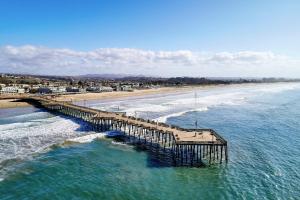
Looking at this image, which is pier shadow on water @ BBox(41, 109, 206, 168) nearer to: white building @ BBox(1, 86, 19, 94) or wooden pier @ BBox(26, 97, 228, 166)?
wooden pier @ BBox(26, 97, 228, 166)

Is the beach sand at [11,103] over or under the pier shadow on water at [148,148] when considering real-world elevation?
over

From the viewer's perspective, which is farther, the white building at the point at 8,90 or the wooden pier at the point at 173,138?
the white building at the point at 8,90

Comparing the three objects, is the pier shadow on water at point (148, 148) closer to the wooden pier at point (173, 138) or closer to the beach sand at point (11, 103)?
the wooden pier at point (173, 138)

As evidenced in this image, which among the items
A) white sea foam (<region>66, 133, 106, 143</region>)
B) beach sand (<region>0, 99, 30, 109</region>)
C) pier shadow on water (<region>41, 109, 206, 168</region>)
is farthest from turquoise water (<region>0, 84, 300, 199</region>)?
beach sand (<region>0, 99, 30, 109</region>)

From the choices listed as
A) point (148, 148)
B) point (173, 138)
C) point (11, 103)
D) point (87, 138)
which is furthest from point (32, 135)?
point (11, 103)

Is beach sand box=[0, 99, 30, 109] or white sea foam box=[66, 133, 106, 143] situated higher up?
beach sand box=[0, 99, 30, 109]

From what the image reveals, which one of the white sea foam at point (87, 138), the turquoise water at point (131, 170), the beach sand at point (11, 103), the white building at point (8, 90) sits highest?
the white building at point (8, 90)

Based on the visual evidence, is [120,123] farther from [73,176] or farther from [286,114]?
[286,114]

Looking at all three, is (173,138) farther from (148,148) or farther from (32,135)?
(32,135)

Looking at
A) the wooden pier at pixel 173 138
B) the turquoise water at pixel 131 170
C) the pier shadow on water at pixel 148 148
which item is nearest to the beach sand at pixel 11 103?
the wooden pier at pixel 173 138
